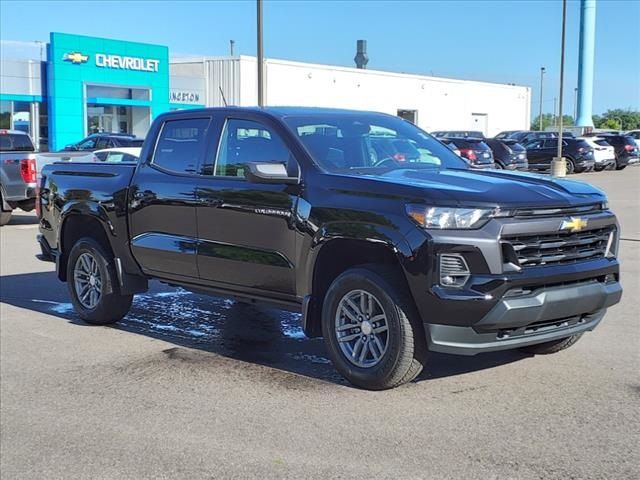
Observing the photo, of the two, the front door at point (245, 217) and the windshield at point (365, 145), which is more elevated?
the windshield at point (365, 145)

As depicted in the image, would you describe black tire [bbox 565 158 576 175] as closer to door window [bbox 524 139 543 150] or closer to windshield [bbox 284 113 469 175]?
door window [bbox 524 139 543 150]

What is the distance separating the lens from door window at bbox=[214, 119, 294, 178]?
5816mm

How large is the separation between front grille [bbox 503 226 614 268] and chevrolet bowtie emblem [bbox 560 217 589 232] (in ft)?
0.13

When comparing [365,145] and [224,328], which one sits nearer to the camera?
[365,145]

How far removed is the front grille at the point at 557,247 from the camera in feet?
15.5

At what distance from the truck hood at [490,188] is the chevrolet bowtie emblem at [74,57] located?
34.7 metres

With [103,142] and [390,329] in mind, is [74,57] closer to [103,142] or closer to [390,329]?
[103,142]

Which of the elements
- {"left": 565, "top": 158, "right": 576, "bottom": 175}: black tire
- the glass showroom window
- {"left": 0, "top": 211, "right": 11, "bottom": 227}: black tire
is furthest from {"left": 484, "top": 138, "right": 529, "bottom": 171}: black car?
the glass showroom window

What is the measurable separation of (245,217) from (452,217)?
181 cm

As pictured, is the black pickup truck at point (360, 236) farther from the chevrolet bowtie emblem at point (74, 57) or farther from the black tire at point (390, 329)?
the chevrolet bowtie emblem at point (74, 57)

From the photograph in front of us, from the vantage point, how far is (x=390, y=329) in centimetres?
496

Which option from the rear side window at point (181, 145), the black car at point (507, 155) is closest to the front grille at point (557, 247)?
the rear side window at point (181, 145)

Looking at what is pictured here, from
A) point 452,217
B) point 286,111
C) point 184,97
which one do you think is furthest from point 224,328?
point 184,97

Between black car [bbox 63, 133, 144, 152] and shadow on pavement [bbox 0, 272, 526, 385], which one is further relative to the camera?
black car [bbox 63, 133, 144, 152]
